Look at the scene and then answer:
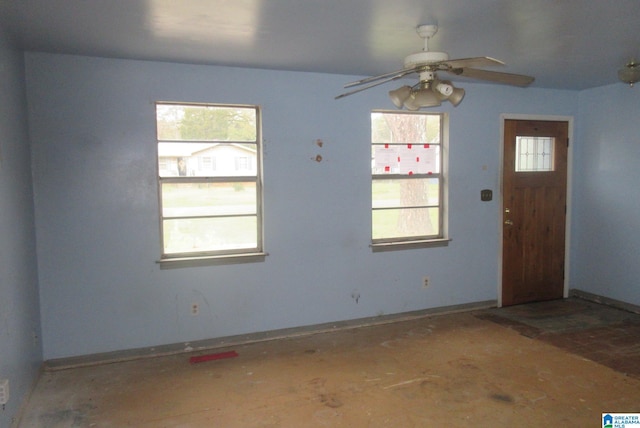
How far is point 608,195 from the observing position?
4.92 metres

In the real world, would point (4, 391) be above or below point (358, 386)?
above

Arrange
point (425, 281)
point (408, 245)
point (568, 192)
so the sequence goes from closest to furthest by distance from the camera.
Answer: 1. point (408, 245)
2. point (425, 281)
3. point (568, 192)

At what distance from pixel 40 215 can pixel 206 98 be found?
5.06ft

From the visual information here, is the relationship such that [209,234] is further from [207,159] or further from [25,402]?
[25,402]

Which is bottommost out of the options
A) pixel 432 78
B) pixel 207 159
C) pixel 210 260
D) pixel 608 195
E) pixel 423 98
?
pixel 210 260

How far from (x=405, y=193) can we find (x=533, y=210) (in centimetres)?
162

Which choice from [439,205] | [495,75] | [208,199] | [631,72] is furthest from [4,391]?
[631,72]

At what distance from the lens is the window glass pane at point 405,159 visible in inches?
173

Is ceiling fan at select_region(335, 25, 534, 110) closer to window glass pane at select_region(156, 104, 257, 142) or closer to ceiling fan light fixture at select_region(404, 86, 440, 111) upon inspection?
ceiling fan light fixture at select_region(404, 86, 440, 111)

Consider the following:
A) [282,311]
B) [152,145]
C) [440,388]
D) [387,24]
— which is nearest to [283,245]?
[282,311]

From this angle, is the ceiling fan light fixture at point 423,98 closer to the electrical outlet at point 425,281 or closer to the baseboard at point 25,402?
the electrical outlet at point 425,281

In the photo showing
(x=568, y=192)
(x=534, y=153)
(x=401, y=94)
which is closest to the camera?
(x=401, y=94)

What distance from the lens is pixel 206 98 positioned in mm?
3717

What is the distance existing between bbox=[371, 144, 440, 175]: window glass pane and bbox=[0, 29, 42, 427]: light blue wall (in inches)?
113
